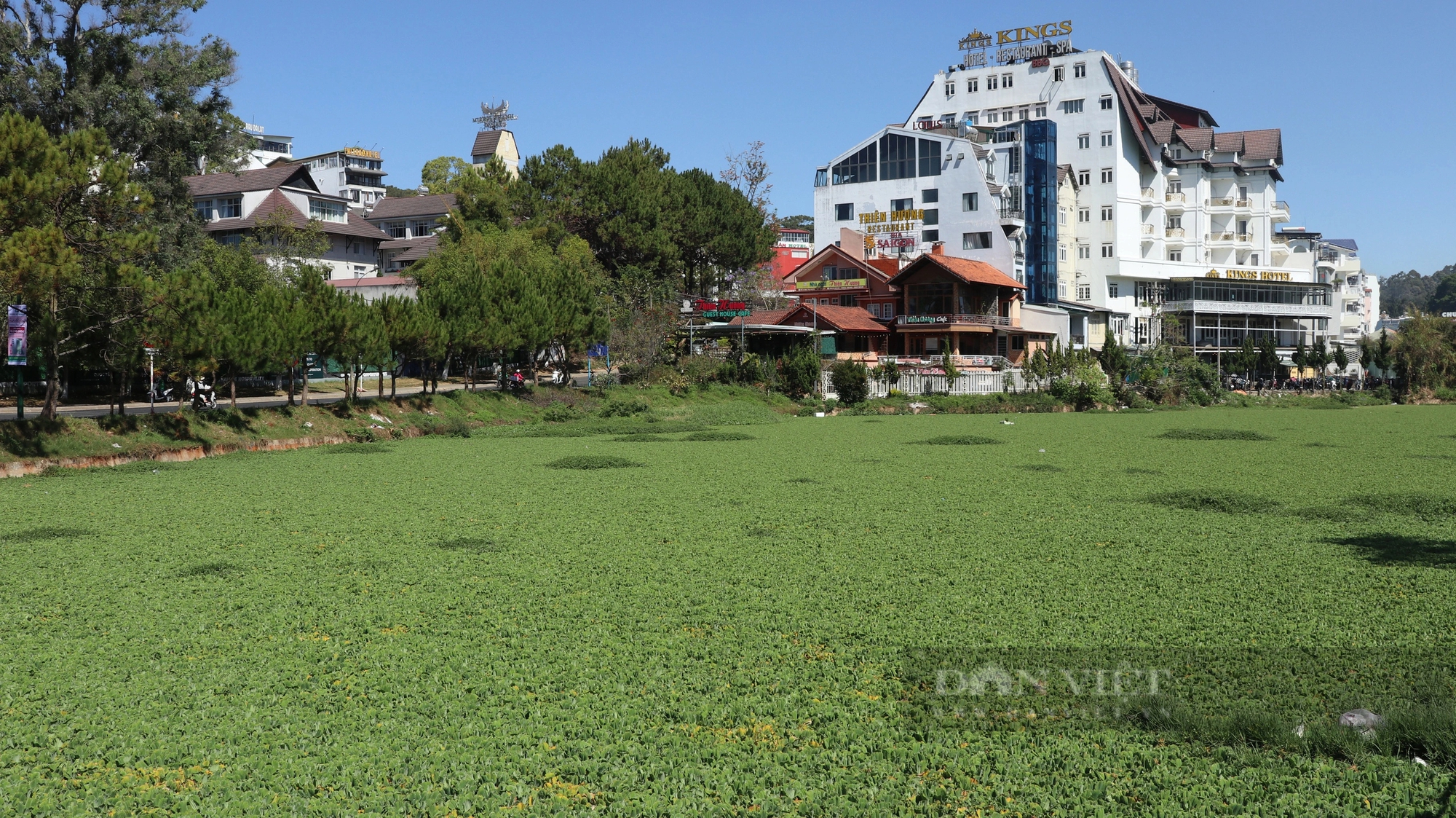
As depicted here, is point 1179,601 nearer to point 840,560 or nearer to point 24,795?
point 840,560

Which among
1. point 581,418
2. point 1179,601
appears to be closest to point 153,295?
point 581,418

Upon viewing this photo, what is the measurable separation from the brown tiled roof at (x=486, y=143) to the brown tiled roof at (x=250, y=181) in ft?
74.0

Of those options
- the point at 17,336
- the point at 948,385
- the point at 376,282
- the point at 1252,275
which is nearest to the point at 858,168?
the point at 948,385

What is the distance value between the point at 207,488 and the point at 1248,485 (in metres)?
14.0

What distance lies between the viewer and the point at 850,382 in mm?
38125

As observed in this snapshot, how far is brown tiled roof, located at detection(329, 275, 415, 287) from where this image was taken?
48.5 meters

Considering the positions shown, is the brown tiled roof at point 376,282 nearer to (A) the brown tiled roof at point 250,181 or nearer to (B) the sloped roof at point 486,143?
(A) the brown tiled roof at point 250,181

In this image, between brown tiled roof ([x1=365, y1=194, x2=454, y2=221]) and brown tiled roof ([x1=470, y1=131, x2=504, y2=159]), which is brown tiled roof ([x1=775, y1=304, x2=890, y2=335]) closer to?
brown tiled roof ([x1=365, y1=194, x2=454, y2=221])

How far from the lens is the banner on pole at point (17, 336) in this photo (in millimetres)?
17656

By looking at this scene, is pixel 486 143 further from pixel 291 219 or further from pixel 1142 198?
pixel 1142 198

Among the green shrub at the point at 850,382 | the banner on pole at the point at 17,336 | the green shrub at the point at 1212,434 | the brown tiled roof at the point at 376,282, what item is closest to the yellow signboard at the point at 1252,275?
the green shrub at the point at 850,382

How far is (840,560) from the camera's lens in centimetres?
959

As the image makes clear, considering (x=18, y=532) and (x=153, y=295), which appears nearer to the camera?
(x=18, y=532)

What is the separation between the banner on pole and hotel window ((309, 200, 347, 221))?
133 feet
